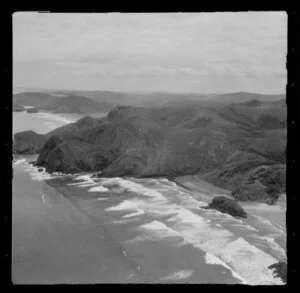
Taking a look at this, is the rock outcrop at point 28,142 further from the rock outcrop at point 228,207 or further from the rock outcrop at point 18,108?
the rock outcrop at point 228,207

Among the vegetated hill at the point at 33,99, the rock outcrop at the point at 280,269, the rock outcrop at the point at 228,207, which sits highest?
the vegetated hill at the point at 33,99

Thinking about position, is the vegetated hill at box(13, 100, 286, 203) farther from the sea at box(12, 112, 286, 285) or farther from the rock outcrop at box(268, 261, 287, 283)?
the rock outcrop at box(268, 261, 287, 283)

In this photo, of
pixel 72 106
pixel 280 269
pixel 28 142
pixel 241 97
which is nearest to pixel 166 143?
pixel 241 97

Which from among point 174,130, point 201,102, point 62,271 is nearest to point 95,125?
point 174,130

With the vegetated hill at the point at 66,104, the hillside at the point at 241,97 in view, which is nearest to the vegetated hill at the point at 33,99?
the vegetated hill at the point at 66,104

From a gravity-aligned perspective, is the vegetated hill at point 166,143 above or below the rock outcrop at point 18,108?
below

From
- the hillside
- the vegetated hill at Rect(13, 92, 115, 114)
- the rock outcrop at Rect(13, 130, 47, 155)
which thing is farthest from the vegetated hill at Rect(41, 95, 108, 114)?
the hillside

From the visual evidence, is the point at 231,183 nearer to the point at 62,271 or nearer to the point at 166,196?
the point at 166,196
